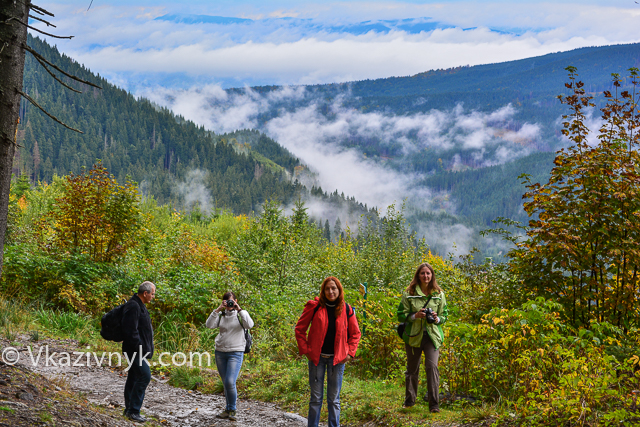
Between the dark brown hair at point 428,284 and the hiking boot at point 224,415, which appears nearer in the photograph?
the dark brown hair at point 428,284

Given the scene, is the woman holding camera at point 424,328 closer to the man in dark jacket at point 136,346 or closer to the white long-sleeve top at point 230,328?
the white long-sleeve top at point 230,328

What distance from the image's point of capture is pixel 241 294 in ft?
39.2

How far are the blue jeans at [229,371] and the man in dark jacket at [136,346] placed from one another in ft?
3.67

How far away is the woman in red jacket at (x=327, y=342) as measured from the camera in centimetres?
550

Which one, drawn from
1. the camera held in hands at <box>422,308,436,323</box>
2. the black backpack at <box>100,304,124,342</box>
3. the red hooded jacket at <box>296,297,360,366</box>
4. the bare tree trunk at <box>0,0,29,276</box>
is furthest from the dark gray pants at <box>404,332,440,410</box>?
the bare tree trunk at <box>0,0,29,276</box>

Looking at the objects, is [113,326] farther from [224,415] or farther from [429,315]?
[429,315]

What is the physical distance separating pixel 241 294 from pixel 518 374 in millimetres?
7569

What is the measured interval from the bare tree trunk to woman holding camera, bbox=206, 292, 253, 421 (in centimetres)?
281

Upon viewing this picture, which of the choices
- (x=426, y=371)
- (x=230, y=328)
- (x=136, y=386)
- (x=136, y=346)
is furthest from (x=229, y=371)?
(x=426, y=371)

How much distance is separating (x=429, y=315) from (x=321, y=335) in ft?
4.90

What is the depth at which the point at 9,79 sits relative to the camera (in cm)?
445

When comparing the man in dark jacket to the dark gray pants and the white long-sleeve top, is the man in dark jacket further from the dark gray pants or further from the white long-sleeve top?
the dark gray pants

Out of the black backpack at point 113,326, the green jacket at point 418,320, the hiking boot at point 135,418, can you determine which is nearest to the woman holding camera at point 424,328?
the green jacket at point 418,320

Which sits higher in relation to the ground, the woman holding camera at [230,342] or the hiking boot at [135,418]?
the woman holding camera at [230,342]
